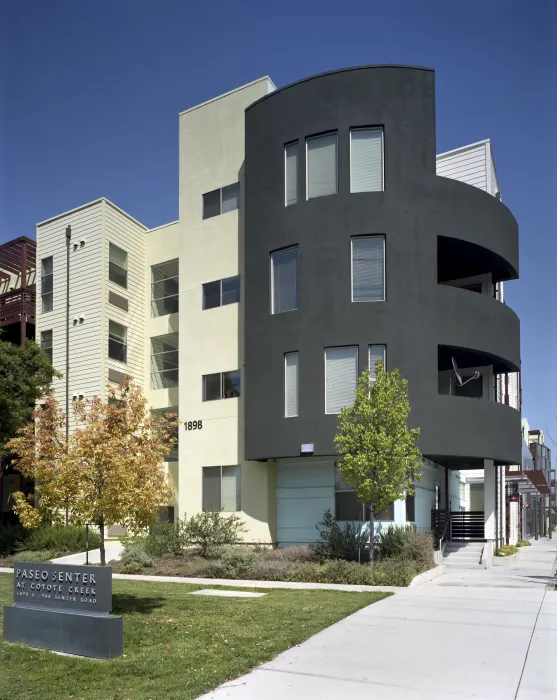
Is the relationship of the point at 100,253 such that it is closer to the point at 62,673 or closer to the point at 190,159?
the point at 190,159

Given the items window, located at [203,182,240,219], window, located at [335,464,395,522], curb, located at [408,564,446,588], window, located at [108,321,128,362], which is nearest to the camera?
curb, located at [408,564,446,588]

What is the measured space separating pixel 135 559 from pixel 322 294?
9786 millimetres

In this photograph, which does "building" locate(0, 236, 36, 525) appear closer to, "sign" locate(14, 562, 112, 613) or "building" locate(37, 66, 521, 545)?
"building" locate(37, 66, 521, 545)

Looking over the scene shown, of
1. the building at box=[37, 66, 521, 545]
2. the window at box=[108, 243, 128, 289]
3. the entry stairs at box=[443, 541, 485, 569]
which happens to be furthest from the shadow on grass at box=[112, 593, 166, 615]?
the window at box=[108, 243, 128, 289]

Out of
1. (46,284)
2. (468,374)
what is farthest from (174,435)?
(468,374)

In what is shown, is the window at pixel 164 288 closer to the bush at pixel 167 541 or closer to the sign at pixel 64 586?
the bush at pixel 167 541

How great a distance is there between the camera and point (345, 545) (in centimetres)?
2150

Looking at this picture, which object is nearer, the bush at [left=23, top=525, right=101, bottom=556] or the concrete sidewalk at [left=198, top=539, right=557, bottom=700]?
the concrete sidewalk at [left=198, top=539, right=557, bottom=700]

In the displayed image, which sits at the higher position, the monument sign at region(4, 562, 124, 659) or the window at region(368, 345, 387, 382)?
the window at region(368, 345, 387, 382)

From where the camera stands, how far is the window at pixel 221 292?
27.4 meters

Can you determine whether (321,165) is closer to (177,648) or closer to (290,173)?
(290,173)

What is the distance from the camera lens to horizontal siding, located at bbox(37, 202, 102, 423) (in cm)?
3030

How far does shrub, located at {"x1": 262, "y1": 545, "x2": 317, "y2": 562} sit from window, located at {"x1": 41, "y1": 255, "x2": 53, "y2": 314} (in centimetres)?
1596

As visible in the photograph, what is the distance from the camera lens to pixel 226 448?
87.1 ft
